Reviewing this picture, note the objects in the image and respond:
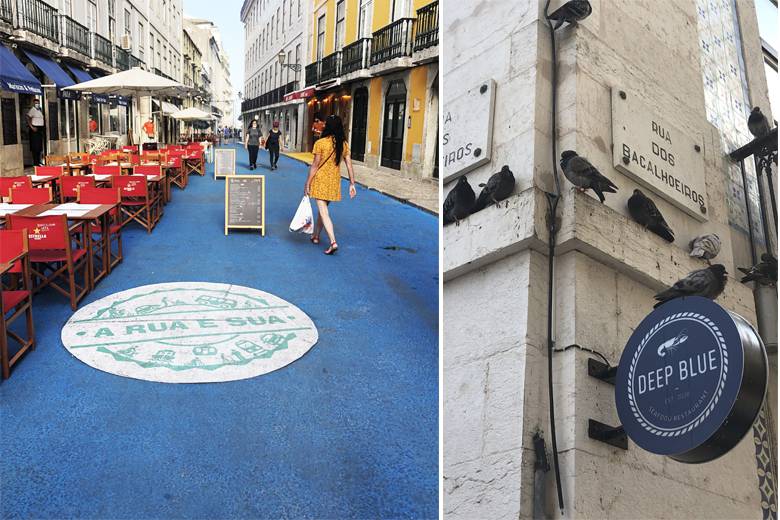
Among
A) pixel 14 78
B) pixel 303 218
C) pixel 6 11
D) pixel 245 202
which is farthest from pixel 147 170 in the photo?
pixel 6 11

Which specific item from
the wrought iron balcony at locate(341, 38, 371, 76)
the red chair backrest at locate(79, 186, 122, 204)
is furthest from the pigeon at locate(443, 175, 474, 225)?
the wrought iron balcony at locate(341, 38, 371, 76)

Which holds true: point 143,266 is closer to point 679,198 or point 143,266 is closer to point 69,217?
point 69,217

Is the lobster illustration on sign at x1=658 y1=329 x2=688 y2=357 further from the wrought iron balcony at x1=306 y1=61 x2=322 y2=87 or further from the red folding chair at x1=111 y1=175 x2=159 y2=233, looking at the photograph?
the wrought iron balcony at x1=306 y1=61 x2=322 y2=87

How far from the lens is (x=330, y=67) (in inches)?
990

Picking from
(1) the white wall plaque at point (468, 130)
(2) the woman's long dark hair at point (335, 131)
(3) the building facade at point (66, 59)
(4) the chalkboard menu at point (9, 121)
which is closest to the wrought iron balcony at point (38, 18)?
(3) the building facade at point (66, 59)

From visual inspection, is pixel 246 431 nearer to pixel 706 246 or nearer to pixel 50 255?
pixel 706 246

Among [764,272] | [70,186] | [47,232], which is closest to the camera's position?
[764,272]

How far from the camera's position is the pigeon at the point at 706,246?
2074 millimetres

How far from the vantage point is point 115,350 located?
149 inches

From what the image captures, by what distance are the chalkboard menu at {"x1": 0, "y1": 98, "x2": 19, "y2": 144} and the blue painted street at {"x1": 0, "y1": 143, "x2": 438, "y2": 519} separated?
510 inches

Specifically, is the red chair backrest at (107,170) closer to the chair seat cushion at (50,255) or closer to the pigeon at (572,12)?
the chair seat cushion at (50,255)

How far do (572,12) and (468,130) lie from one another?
564mm

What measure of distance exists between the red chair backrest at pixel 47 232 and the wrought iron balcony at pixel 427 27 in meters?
13.2

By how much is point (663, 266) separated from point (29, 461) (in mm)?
2746
